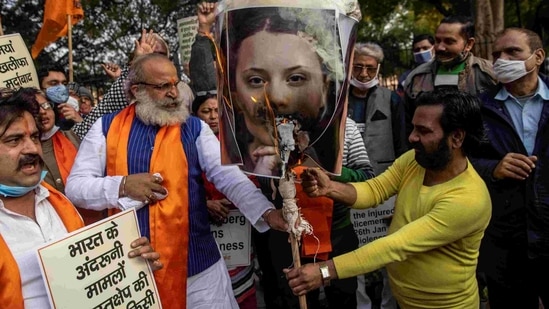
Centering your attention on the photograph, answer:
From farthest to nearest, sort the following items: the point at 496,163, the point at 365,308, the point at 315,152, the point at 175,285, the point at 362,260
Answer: the point at 365,308 < the point at 496,163 < the point at 175,285 < the point at 362,260 < the point at 315,152

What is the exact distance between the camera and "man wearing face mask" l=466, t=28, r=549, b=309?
11.3ft

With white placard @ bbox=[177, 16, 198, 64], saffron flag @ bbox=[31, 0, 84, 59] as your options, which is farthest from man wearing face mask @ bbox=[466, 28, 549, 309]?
saffron flag @ bbox=[31, 0, 84, 59]

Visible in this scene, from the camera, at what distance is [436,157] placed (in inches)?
111

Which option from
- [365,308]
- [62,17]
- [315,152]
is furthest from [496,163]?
[62,17]

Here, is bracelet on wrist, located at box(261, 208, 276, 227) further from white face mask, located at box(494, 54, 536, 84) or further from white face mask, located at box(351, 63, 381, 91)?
white face mask, located at box(351, 63, 381, 91)

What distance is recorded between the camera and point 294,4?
7.13 feet

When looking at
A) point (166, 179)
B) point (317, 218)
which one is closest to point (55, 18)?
point (166, 179)

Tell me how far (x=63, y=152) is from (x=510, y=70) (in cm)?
281

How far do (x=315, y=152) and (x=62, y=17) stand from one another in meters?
3.73

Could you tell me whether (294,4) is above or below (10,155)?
above

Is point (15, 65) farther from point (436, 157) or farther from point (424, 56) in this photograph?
point (424, 56)

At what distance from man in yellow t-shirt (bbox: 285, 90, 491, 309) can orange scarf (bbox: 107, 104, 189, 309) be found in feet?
2.28

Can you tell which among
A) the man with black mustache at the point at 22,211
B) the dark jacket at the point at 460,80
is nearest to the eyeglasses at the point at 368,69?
the dark jacket at the point at 460,80

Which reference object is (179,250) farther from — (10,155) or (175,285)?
(10,155)
